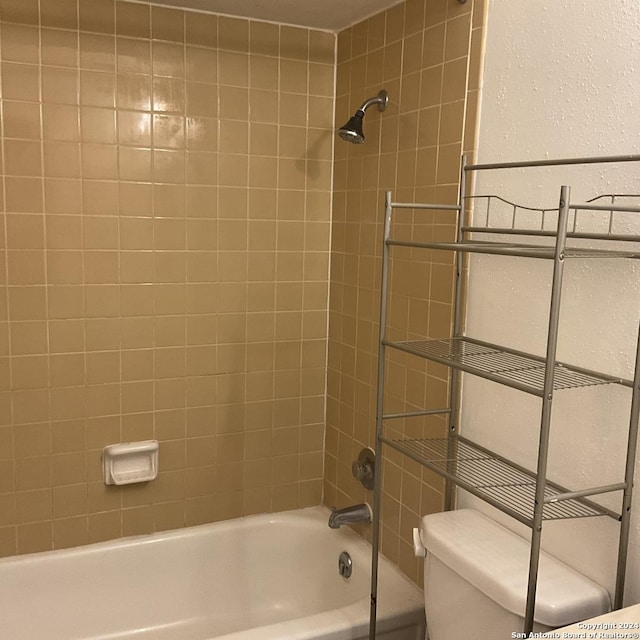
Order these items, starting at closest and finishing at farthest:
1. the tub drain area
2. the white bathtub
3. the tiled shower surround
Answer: the tiled shower surround → the white bathtub → the tub drain area

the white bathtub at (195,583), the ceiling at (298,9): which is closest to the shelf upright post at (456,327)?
the white bathtub at (195,583)

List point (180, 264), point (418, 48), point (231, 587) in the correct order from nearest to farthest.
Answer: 1. point (418, 48)
2. point (180, 264)
3. point (231, 587)

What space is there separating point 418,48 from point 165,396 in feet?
4.32

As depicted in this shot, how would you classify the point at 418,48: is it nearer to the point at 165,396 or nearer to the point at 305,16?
the point at 305,16

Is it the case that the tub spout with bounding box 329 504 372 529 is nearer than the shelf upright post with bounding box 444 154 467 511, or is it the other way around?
the shelf upright post with bounding box 444 154 467 511

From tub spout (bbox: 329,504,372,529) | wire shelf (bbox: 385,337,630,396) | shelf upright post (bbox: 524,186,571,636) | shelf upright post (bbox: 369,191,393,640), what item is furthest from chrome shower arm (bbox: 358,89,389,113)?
tub spout (bbox: 329,504,372,529)

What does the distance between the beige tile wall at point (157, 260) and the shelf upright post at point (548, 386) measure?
129cm

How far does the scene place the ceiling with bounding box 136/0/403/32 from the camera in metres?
2.02

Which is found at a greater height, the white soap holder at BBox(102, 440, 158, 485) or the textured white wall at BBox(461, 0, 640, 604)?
the textured white wall at BBox(461, 0, 640, 604)

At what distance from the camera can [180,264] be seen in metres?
2.21

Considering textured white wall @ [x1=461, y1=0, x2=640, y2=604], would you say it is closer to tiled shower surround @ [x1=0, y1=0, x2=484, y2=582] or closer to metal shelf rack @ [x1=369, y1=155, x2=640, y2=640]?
metal shelf rack @ [x1=369, y1=155, x2=640, y2=640]

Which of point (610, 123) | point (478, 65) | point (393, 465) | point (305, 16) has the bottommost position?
point (393, 465)

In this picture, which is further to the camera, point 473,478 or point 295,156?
point 295,156

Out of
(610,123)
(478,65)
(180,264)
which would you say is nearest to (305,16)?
(478,65)
